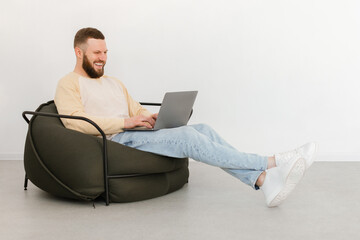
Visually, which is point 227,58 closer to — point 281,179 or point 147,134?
point 147,134

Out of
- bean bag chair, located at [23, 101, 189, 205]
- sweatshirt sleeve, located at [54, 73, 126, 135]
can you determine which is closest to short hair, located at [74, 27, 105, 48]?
sweatshirt sleeve, located at [54, 73, 126, 135]

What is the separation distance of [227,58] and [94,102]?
2038 millimetres

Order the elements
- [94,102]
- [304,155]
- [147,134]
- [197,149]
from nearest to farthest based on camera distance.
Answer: [304,155], [197,149], [147,134], [94,102]

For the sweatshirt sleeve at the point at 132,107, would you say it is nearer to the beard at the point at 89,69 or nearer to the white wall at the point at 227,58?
the beard at the point at 89,69

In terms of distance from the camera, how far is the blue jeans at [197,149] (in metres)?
3.22

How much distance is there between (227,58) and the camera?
532cm

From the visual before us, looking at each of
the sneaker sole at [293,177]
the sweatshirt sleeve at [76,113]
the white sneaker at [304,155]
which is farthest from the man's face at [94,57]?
the sneaker sole at [293,177]

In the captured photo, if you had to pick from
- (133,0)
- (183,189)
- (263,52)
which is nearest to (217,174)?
(183,189)

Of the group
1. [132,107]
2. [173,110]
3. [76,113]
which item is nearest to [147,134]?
[173,110]

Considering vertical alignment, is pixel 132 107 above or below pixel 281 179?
above

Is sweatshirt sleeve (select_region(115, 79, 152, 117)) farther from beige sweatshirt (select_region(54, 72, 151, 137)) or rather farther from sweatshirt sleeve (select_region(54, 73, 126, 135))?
sweatshirt sleeve (select_region(54, 73, 126, 135))

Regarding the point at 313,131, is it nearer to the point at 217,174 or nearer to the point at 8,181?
the point at 217,174

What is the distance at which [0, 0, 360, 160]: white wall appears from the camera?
17.4 feet

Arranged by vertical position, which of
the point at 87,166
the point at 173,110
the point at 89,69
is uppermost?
the point at 89,69
